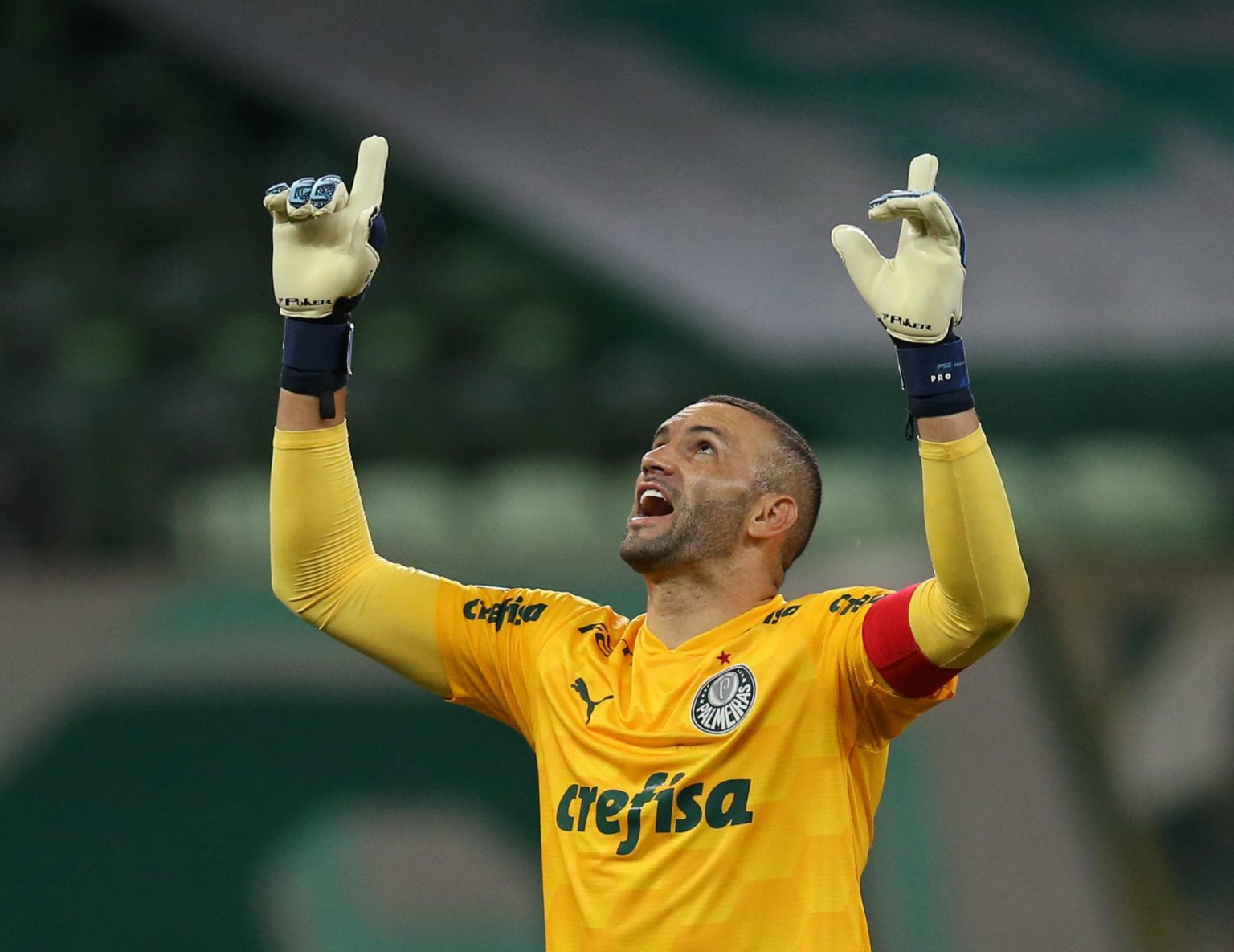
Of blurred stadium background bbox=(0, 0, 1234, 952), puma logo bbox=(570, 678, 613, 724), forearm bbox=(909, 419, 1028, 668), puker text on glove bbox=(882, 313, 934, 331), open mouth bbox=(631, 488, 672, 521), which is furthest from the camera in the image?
blurred stadium background bbox=(0, 0, 1234, 952)

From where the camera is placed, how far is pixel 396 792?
5238 millimetres

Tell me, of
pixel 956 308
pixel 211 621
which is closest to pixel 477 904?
pixel 211 621

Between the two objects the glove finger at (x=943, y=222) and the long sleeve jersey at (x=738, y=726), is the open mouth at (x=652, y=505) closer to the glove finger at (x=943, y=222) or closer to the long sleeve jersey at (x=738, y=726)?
the long sleeve jersey at (x=738, y=726)

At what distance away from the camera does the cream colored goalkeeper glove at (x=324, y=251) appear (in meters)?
2.92

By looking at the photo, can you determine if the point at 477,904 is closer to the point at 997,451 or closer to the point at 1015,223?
the point at 997,451

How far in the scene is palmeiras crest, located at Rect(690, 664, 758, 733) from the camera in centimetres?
267

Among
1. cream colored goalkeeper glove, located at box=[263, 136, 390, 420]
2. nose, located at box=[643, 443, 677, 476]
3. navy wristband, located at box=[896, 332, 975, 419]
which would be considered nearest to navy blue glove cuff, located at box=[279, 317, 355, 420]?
cream colored goalkeeper glove, located at box=[263, 136, 390, 420]

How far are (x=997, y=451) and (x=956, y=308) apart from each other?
399 cm

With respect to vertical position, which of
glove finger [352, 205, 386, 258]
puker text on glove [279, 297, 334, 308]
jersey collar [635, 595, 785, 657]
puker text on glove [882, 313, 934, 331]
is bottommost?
jersey collar [635, 595, 785, 657]

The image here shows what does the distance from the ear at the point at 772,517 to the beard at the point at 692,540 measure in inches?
1.0

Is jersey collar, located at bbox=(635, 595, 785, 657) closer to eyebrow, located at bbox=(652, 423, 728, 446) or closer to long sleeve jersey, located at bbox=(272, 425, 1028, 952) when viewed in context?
long sleeve jersey, located at bbox=(272, 425, 1028, 952)

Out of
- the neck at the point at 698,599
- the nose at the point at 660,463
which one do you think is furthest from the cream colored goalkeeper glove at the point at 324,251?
the neck at the point at 698,599

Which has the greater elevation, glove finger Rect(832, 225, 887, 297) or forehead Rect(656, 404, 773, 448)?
glove finger Rect(832, 225, 887, 297)

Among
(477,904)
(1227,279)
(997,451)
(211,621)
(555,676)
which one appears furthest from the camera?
(1227,279)
